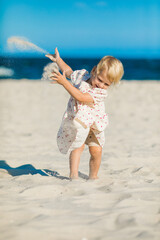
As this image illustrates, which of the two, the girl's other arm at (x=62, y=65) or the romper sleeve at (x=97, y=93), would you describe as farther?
the girl's other arm at (x=62, y=65)

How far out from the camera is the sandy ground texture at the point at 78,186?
1904 millimetres

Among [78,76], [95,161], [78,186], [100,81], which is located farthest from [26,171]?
[100,81]

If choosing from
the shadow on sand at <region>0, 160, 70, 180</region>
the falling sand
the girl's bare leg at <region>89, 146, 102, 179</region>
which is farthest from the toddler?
the shadow on sand at <region>0, 160, 70, 180</region>

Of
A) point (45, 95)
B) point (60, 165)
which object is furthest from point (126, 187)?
point (45, 95)

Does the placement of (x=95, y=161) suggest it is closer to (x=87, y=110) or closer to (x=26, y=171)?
(x=87, y=110)

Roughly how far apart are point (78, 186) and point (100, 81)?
947 millimetres

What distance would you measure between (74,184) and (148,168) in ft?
3.77

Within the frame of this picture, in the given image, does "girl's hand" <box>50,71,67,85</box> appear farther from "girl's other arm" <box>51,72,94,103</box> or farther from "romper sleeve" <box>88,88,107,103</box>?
"romper sleeve" <box>88,88,107,103</box>

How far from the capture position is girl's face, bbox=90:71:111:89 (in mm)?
2818

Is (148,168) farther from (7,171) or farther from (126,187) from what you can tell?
(7,171)

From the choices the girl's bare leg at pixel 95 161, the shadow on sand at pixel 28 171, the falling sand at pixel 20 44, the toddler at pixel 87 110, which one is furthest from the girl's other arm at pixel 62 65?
the shadow on sand at pixel 28 171

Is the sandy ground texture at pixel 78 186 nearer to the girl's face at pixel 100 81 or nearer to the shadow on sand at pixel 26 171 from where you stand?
the shadow on sand at pixel 26 171

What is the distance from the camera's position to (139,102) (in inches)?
358

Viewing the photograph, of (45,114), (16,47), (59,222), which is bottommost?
(59,222)
